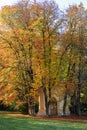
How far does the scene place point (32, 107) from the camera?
3325 cm

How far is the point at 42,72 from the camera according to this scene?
30391 millimetres

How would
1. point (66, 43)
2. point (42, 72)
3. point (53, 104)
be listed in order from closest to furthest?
1. point (42, 72)
2. point (66, 43)
3. point (53, 104)

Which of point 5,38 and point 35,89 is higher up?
point 5,38

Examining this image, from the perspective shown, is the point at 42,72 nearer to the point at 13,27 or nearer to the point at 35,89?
the point at 35,89

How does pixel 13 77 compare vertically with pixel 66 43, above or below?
below

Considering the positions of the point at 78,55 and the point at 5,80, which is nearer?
the point at 5,80

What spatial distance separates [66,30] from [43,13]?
3158mm

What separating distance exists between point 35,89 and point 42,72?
6.18 ft

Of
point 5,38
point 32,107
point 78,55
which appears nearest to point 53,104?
point 32,107

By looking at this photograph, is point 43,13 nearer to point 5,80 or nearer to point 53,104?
point 5,80

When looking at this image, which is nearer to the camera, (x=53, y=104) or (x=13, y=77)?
(x=13, y=77)

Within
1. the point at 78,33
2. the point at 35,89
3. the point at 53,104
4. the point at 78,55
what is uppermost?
the point at 78,33

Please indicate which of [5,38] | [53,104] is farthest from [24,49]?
[53,104]

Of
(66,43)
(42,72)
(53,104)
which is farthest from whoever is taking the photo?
(53,104)
